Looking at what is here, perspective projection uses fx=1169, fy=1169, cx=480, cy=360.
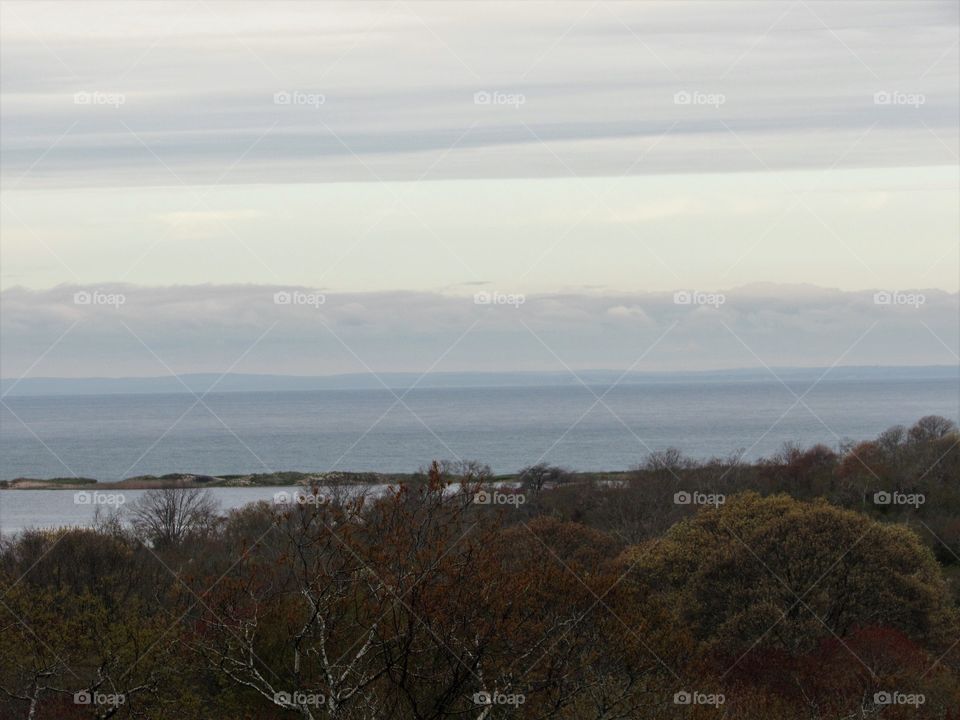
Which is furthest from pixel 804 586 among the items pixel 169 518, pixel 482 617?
pixel 169 518

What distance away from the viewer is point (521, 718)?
58.4ft

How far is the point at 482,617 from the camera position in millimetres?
15352

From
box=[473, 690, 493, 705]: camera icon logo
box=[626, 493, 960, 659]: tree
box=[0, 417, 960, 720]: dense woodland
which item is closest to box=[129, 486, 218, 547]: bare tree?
box=[0, 417, 960, 720]: dense woodland

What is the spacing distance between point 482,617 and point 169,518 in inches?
1883

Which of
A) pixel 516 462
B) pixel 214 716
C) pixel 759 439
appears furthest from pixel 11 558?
pixel 759 439

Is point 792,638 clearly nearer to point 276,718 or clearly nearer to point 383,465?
point 276,718

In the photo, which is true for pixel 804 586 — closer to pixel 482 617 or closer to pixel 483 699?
pixel 482 617

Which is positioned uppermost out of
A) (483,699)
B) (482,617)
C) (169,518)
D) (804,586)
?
(169,518)

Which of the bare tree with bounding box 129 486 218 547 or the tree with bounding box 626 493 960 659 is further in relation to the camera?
the bare tree with bounding box 129 486 218 547

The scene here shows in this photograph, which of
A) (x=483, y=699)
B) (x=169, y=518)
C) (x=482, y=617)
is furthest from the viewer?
(x=169, y=518)

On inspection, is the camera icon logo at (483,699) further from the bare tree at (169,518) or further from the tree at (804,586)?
the bare tree at (169,518)

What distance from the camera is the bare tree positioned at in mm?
55438

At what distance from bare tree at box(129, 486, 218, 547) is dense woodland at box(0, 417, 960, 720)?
1.94 m

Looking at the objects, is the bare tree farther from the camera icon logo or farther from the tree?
the camera icon logo
